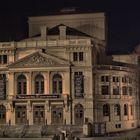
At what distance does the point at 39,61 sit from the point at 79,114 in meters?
9.26

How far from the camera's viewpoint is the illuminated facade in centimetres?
8094

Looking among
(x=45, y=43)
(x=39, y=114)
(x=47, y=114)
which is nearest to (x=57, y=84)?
(x=47, y=114)

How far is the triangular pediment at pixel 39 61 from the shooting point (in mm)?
81188

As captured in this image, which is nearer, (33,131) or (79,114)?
(33,131)

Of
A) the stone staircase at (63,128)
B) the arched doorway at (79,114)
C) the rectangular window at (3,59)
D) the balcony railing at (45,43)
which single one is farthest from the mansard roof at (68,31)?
the stone staircase at (63,128)

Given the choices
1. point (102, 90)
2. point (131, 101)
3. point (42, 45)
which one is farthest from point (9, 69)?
point (131, 101)

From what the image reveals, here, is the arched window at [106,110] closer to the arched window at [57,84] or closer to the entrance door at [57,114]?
the entrance door at [57,114]

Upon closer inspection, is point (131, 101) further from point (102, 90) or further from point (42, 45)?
point (42, 45)

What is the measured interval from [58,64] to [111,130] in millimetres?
11951

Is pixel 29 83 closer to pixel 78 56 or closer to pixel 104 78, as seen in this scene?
pixel 78 56

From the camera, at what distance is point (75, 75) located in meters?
81.2

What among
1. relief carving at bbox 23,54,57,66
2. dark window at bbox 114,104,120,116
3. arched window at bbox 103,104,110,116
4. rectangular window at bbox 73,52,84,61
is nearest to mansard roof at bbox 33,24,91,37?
rectangular window at bbox 73,52,84,61

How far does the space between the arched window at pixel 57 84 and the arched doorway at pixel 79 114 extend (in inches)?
128

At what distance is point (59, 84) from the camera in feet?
267
